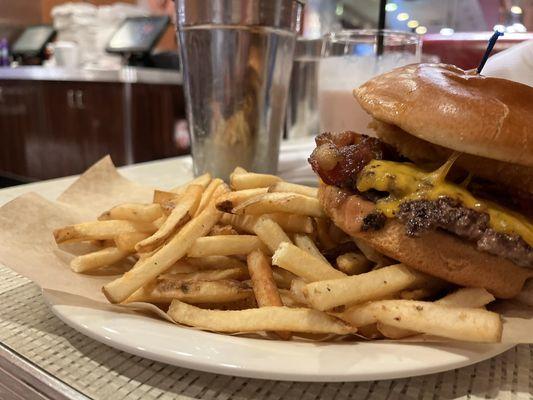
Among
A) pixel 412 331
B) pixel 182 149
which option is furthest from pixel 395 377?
pixel 182 149

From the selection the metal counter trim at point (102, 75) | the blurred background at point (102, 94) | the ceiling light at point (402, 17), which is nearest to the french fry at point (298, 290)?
the blurred background at point (102, 94)

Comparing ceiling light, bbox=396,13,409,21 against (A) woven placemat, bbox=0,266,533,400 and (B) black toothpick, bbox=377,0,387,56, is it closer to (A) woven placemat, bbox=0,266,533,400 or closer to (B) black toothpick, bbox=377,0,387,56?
(B) black toothpick, bbox=377,0,387,56

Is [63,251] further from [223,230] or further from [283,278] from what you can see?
[283,278]

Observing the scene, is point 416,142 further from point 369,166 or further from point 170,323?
point 170,323

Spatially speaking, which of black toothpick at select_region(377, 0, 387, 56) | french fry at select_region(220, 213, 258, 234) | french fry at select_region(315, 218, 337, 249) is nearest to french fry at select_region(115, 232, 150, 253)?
french fry at select_region(220, 213, 258, 234)

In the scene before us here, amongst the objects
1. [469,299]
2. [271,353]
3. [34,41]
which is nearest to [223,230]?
[271,353]

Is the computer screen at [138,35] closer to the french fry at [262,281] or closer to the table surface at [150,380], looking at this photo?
the french fry at [262,281]
